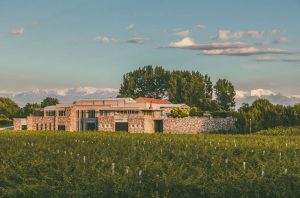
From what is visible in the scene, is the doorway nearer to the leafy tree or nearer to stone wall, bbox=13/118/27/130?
stone wall, bbox=13/118/27/130

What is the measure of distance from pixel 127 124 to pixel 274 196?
51.6 meters

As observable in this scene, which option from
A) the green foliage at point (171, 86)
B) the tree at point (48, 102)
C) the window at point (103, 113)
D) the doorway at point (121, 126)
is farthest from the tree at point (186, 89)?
the doorway at point (121, 126)

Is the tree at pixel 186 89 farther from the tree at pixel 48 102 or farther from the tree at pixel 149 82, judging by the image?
the tree at pixel 48 102

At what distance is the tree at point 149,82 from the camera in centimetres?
11119

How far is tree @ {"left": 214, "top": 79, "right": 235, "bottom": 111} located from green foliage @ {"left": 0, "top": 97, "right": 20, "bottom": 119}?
3620 cm

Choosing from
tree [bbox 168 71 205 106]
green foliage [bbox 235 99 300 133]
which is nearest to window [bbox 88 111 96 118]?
green foliage [bbox 235 99 300 133]

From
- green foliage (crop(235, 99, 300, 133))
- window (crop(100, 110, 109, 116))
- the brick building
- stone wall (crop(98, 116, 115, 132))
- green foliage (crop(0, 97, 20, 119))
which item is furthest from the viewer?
green foliage (crop(0, 97, 20, 119))

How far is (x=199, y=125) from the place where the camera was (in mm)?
63250

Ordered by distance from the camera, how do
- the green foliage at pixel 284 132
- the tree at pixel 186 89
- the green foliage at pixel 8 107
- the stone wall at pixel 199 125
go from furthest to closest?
the tree at pixel 186 89, the green foliage at pixel 8 107, the stone wall at pixel 199 125, the green foliage at pixel 284 132

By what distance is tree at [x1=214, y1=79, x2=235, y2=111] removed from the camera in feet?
325

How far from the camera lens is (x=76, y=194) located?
45.6ft

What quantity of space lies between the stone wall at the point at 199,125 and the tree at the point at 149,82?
46599 millimetres

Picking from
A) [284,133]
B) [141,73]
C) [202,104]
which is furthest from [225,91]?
[284,133]

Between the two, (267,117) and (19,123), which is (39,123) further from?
(267,117)
